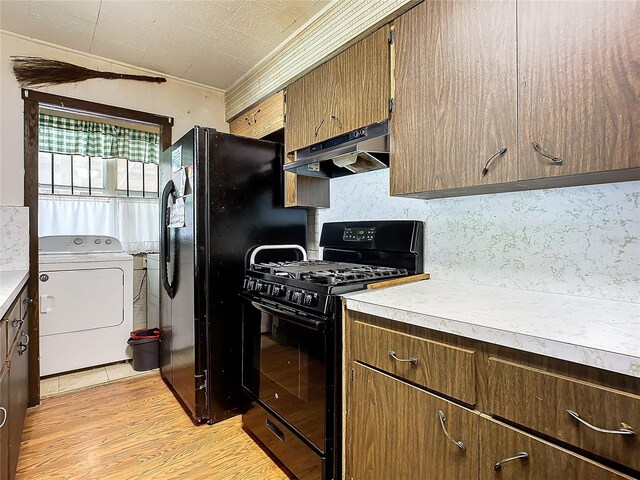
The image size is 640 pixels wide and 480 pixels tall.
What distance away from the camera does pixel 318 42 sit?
1.94m

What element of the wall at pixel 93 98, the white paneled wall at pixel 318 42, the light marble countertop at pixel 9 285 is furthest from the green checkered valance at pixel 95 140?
the light marble countertop at pixel 9 285

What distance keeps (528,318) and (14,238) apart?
2926 mm

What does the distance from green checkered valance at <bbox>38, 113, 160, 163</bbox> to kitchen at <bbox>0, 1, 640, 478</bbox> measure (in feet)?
3.25

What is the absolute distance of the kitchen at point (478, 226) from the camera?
82 centimetres

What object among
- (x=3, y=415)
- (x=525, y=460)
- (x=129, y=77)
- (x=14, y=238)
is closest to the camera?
(x=525, y=460)

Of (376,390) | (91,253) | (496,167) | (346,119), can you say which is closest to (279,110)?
(346,119)

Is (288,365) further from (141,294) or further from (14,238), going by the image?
(141,294)

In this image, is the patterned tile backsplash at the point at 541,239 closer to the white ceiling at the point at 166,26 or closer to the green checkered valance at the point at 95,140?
the white ceiling at the point at 166,26

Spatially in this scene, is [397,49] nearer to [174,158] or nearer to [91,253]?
[174,158]

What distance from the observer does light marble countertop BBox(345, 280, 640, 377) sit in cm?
73

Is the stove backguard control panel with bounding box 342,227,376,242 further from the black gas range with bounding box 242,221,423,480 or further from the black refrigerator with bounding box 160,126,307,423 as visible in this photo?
the black refrigerator with bounding box 160,126,307,423

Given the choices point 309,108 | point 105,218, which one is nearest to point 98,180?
point 105,218

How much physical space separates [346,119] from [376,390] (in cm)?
126

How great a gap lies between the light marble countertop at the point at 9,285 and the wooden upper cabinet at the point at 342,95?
4.97 ft
